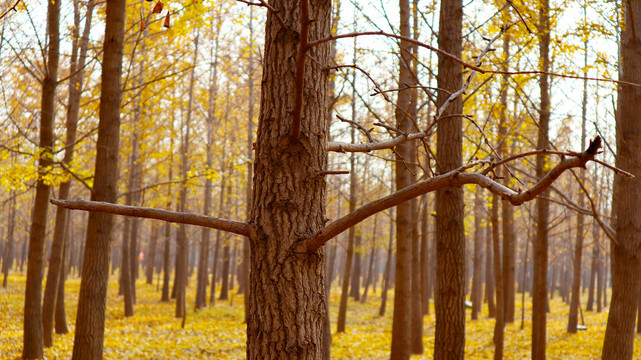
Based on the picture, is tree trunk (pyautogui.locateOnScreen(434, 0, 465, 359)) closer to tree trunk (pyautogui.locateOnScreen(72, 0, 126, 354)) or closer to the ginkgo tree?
the ginkgo tree

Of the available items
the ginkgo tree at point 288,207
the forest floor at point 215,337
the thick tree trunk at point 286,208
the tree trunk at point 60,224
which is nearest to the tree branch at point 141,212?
the ginkgo tree at point 288,207

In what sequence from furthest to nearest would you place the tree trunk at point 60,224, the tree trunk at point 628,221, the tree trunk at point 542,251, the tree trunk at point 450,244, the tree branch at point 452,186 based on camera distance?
the tree trunk at point 60,224, the tree trunk at point 542,251, the tree trunk at point 628,221, the tree trunk at point 450,244, the tree branch at point 452,186

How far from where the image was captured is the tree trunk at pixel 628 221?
534 centimetres

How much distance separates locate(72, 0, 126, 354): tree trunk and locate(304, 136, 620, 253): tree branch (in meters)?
4.72

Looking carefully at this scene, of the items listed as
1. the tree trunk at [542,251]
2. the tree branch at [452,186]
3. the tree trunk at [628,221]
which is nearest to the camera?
the tree branch at [452,186]

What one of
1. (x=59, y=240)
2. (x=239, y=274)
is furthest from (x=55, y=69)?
(x=239, y=274)

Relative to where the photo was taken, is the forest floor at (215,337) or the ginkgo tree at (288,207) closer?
the ginkgo tree at (288,207)

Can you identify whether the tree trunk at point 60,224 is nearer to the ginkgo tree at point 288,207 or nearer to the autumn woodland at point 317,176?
the autumn woodland at point 317,176

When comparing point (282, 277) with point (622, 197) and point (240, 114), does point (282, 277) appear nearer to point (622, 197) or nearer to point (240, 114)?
point (622, 197)

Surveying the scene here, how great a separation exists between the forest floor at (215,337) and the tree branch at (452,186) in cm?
858

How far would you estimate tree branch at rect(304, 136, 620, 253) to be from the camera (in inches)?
47.1

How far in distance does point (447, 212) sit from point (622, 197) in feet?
6.82

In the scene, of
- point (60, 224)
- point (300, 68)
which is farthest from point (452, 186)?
point (60, 224)

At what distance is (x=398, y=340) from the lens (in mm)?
8617
